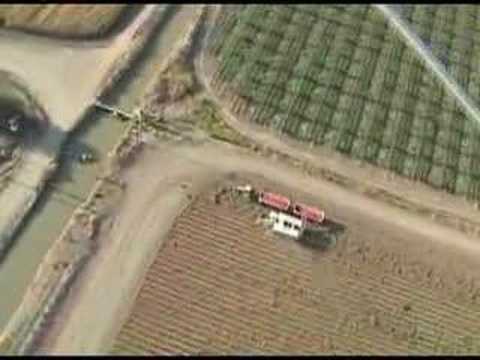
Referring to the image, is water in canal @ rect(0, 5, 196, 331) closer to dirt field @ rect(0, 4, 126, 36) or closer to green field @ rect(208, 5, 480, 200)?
dirt field @ rect(0, 4, 126, 36)

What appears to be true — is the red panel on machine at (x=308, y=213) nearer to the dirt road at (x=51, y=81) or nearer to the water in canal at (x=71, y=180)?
the water in canal at (x=71, y=180)

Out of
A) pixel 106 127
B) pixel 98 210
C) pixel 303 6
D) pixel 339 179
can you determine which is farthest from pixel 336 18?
pixel 98 210

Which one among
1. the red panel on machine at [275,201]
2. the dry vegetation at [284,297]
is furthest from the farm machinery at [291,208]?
the dry vegetation at [284,297]

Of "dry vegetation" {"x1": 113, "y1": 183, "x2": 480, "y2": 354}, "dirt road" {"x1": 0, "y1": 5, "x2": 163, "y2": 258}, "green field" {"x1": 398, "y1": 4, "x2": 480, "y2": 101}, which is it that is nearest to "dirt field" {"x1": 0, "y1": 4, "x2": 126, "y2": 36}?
"dirt road" {"x1": 0, "y1": 5, "x2": 163, "y2": 258}

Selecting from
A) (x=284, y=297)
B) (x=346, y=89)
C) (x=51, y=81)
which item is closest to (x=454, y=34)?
Result: (x=346, y=89)

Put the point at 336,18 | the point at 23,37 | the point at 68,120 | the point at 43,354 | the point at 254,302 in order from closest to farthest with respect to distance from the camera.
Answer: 1. the point at 43,354
2. the point at 254,302
3. the point at 68,120
4. the point at 23,37
5. the point at 336,18

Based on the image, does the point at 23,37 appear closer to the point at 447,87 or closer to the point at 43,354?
the point at 43,354

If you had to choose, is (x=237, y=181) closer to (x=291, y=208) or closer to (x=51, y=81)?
(x=291, y=208)
